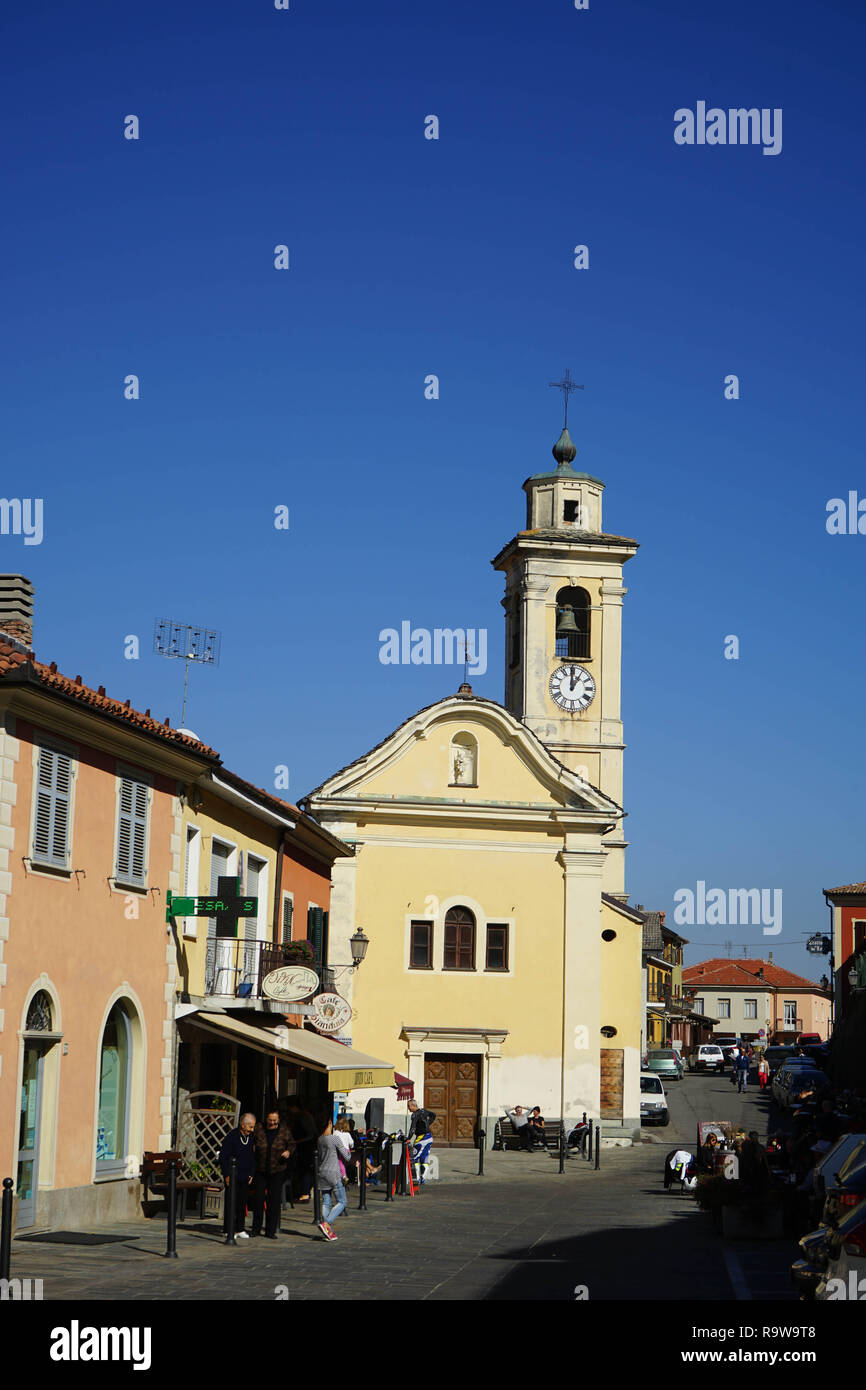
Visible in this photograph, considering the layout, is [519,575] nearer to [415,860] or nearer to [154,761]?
[415,860]

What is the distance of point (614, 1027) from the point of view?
45.2m

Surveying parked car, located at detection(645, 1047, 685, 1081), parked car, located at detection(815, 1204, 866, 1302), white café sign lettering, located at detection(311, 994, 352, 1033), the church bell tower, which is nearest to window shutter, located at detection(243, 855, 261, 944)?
white café sign lettering, located at detection(311, 994, 352, 1033)

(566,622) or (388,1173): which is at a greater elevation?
(566,622)

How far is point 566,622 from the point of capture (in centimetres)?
5619

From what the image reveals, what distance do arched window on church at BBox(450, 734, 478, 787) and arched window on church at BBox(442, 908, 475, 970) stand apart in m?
3.35

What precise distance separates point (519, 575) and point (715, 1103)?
774 inches

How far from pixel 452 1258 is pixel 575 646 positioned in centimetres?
3849

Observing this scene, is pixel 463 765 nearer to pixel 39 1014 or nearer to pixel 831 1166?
pixel 39 1014

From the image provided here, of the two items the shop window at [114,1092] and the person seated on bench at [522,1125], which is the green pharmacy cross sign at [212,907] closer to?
the shop window at [114,1092]

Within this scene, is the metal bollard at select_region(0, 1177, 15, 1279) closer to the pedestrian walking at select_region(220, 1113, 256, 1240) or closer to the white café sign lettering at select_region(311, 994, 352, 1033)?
the pedestrian walking at select_region(220, 1113, 256, 1240)

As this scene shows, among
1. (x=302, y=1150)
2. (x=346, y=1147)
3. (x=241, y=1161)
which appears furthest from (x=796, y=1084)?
(x=241, y=1161)

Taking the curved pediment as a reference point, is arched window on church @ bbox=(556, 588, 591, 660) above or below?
above

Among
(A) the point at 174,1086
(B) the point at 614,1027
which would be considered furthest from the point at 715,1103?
(A) the point at 174,1086

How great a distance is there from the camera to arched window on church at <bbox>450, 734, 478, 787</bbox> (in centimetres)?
4341
